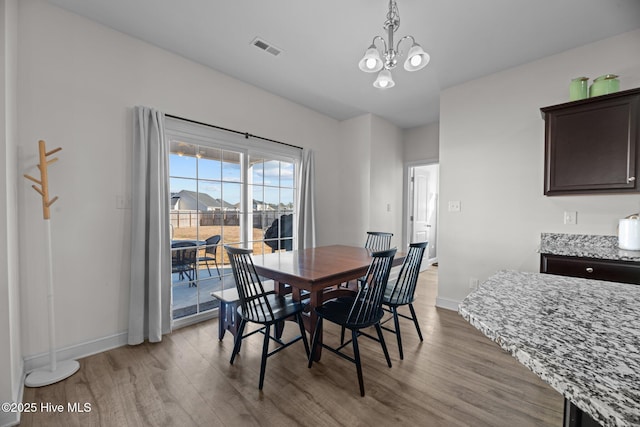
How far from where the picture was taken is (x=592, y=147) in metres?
2.28

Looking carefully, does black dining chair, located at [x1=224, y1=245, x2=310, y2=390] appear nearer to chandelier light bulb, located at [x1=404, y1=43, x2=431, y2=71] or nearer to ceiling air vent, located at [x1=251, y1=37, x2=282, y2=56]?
chandelier light bulb, located at [x1=404, y1=43, x2=431, y2=71]

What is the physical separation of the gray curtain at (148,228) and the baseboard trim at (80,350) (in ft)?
0.37

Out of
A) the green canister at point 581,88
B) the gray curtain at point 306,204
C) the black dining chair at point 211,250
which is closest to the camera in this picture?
the green canister at point 581,88

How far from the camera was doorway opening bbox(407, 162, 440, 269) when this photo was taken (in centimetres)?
529

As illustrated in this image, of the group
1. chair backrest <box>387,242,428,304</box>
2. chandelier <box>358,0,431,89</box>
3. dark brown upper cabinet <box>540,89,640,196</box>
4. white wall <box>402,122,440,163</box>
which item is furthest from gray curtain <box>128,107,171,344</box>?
white wall <box>402,122,440,163</box>

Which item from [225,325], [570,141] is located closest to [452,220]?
[570,141]

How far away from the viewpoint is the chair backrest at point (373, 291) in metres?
1.91

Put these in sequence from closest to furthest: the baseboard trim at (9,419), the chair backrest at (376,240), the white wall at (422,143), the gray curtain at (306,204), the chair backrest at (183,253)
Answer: the baseboard trim at (9,419), the chair backrest at (183,253), the chair backrest at (376,240), the gray curtain at (306,204), the white wall at (422,143)

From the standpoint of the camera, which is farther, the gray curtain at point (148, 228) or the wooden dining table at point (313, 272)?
the gray curtain at point (148, 228)

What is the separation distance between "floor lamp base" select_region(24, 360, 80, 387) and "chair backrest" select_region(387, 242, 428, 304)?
8.18ft

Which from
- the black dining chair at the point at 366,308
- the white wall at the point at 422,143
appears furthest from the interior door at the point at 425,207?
the black dining chair at the point at 366,308

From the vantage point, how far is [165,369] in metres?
2.08

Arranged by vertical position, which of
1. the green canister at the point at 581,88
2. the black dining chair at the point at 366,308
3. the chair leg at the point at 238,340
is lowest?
the chair leg at the point at 238,340

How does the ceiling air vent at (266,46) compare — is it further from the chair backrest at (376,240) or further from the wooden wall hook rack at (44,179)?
the chair backrest at (376,240)
